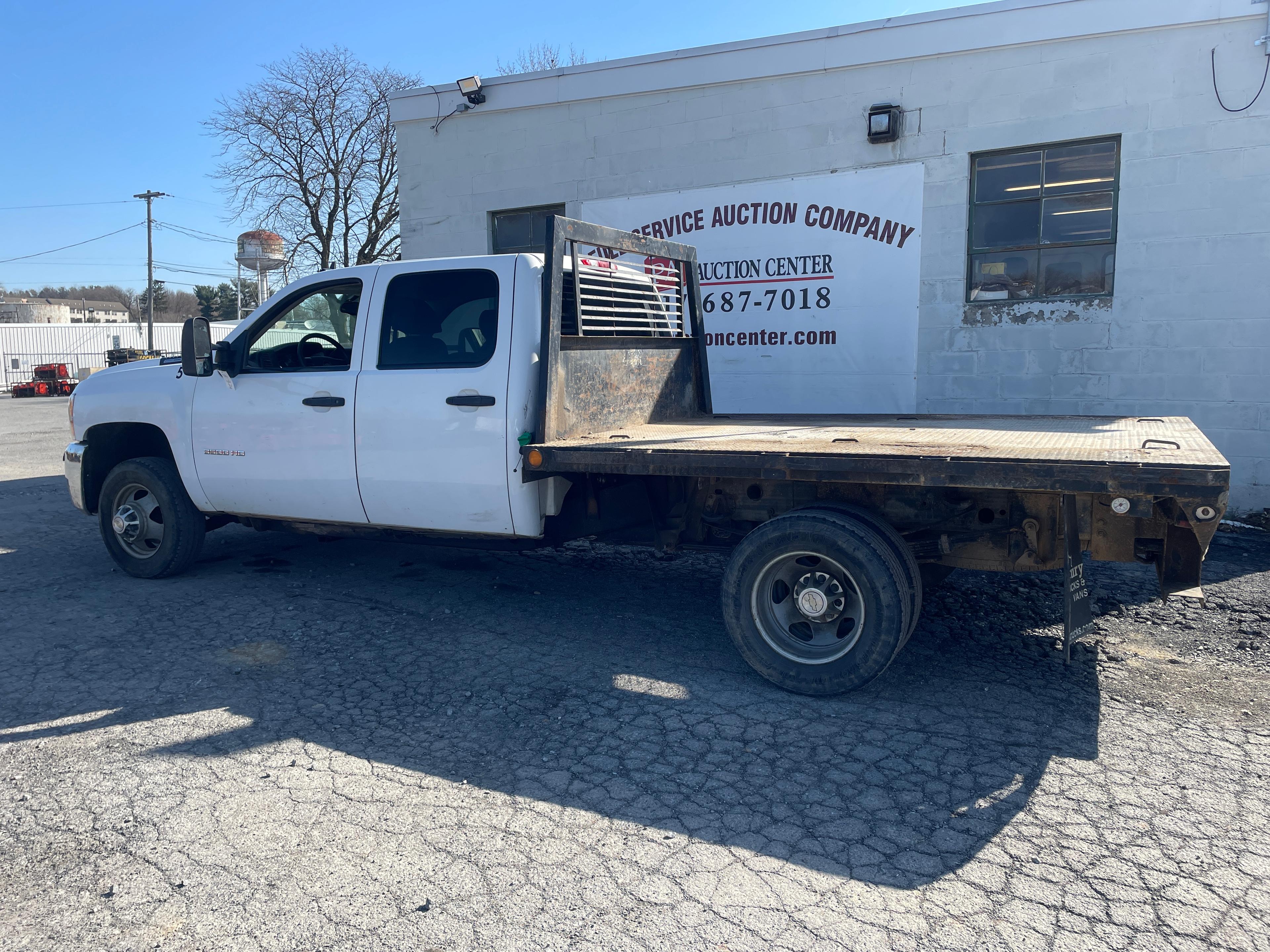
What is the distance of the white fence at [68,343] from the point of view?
4691 cm

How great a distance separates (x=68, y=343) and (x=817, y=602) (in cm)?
6404

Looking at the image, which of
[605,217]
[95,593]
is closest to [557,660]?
[95,593]

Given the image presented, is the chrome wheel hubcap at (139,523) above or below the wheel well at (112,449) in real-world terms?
below

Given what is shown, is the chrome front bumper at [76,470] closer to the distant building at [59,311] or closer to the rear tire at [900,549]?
the rear tire at [900,549]

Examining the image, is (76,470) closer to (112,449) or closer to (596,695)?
(112,449)

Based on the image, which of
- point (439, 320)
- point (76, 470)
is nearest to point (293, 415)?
point (439, 320)

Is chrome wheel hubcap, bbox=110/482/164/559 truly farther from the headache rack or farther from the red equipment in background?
the red equipment in background

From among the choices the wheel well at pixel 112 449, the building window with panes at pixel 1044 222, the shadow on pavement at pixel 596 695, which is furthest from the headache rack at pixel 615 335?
the building window with panes at pixel 1044 222

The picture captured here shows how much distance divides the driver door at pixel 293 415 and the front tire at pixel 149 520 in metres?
0.35

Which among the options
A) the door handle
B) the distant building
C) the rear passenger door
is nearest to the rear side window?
the rear passenger door

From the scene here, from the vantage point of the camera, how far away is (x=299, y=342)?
587 cm

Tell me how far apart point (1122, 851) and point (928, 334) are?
21.4 feet

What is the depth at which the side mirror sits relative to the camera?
5.62 meters

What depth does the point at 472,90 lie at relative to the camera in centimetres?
1070
